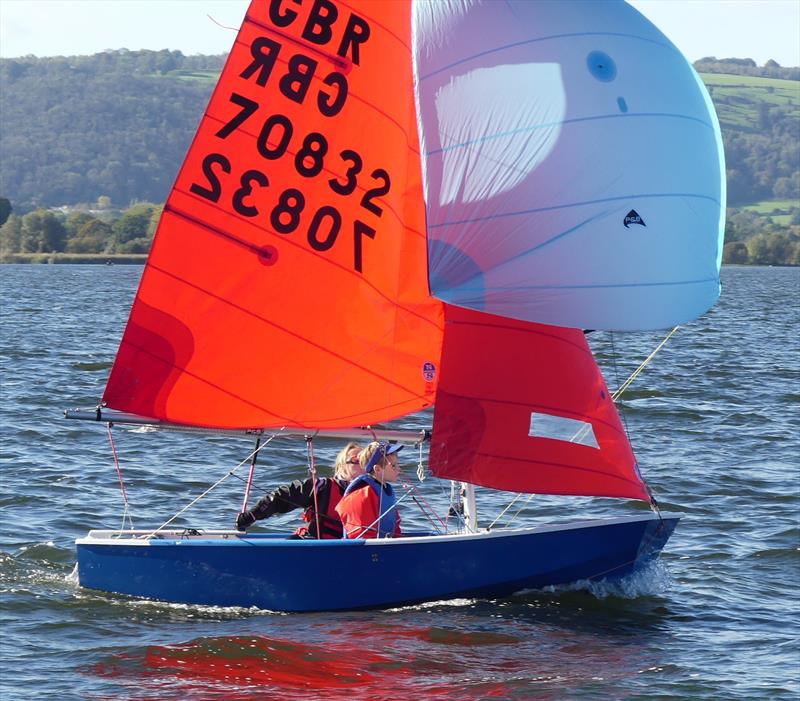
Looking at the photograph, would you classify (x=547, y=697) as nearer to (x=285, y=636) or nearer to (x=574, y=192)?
(x=285, y=636)

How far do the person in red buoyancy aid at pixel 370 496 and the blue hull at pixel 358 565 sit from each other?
249mm

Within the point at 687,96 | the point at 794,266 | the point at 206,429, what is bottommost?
the point at 206,429

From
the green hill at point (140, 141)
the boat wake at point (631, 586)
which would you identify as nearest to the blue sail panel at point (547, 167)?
the boat wake at point (631, 586)

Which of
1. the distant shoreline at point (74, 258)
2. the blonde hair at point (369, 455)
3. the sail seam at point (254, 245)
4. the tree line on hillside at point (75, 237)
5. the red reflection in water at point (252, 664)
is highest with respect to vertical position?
the tree line on hillside at point (75, 237)

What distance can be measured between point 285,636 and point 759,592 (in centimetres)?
361

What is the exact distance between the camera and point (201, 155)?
930 cm

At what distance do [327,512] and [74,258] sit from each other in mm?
95703

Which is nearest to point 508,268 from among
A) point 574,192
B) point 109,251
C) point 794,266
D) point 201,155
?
point 574,192

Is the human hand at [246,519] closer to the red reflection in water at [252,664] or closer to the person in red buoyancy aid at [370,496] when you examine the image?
the person in red buoyancy aid at [370,496]

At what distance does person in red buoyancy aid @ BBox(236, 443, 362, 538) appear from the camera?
9508 millimetres

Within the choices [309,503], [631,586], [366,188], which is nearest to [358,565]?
[309,503]

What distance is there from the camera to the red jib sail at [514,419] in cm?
938

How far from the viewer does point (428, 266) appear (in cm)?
890

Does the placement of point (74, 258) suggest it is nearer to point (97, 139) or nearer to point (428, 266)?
point (97, 139)
